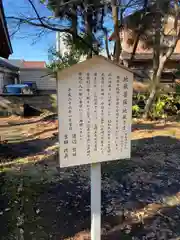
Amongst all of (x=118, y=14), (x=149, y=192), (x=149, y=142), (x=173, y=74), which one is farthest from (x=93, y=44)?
(x=149, y=192)

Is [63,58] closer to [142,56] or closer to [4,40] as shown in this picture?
[142,56]

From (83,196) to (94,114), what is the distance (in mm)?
1774

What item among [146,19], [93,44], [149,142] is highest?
[146,19]

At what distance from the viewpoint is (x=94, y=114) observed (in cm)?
207

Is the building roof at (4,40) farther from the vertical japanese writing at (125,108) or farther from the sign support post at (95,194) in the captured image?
the sign support post at (95,194)

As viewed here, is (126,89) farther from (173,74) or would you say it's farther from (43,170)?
(173,74)

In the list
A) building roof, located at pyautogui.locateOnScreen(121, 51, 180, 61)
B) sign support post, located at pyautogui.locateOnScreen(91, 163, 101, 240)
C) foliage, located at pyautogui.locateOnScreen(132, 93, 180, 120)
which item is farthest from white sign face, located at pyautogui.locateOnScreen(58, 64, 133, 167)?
building roof, located at pyautogui.locateOnScreen(121, 51, 180, 61)

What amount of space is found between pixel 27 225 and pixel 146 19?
31.1 ft

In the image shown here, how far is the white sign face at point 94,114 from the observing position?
6.52ft

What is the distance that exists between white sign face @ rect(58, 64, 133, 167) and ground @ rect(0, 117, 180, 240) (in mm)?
1056

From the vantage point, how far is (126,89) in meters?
2.16

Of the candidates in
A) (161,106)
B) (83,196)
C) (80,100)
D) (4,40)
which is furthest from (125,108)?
(161,106)

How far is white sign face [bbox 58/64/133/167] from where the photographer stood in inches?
78.2

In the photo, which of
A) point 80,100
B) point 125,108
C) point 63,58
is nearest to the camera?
point 80,100
